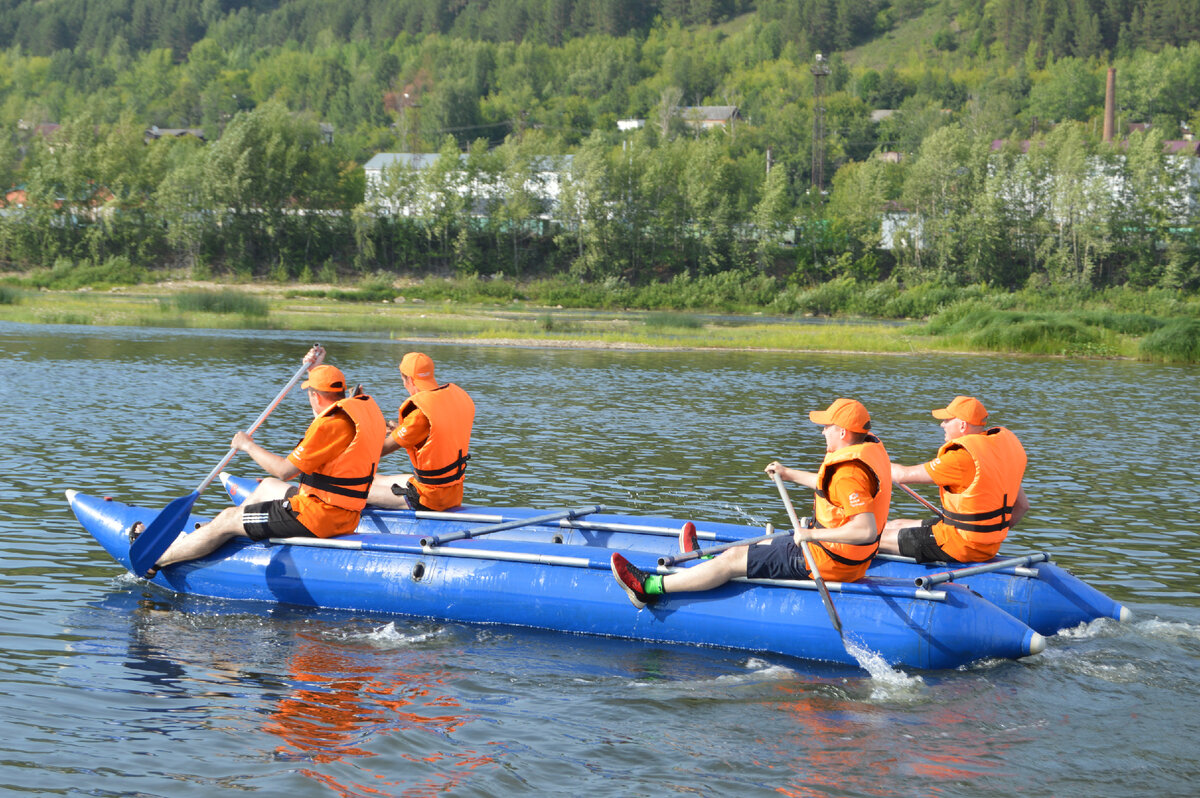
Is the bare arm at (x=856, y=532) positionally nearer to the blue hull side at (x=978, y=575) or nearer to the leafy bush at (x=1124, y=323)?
the blue hull side at (x=978, y=575)

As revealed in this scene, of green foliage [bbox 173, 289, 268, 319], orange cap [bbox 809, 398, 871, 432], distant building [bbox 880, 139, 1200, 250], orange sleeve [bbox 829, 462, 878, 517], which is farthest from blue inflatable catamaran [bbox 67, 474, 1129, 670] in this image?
distant building [bbox 880, 139, 1200, 250]

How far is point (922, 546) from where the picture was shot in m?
9.22

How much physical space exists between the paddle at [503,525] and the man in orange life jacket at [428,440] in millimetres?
686

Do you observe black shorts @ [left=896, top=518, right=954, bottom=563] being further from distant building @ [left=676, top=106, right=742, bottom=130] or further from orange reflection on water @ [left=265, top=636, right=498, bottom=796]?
distant building @ [left=676, top=106, right=742, bottom=130]

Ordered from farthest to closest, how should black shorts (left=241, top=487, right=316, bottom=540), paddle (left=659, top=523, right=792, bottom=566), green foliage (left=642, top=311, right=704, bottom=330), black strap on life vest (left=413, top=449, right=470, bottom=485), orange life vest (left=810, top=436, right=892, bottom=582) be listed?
green foliage (left=642, top=311, right=704, bottom=330)
black strap on life vest (left=413, top=449, right=470, bottom=485)
black shorts (left=241, top=487, right=316, bottom=540)
paddle (left=659, top=523, right=792, bottom=566)
orange life vest (left=810, top=436, right=892, bottom=582)

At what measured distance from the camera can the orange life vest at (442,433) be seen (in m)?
9.98

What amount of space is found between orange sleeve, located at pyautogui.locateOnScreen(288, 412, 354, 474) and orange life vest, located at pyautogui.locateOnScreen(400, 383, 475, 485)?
947mm

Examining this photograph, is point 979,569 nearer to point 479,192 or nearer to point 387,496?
point 387,496

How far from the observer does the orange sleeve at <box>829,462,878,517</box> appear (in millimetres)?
7691

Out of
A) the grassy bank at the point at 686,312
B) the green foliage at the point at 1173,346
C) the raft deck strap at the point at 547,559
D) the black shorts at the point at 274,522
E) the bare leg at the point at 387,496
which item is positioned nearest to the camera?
the raft deck strap at the point at 547,559

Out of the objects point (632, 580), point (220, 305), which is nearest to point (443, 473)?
point (632, 580)

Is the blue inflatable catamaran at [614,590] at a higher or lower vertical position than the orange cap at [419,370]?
lower

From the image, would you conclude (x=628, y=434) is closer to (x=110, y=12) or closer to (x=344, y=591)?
(x=344, y=591)

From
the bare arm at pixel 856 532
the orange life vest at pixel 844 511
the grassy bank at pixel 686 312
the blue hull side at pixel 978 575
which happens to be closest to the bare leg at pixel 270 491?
the blue hull side at pixel 978 575
